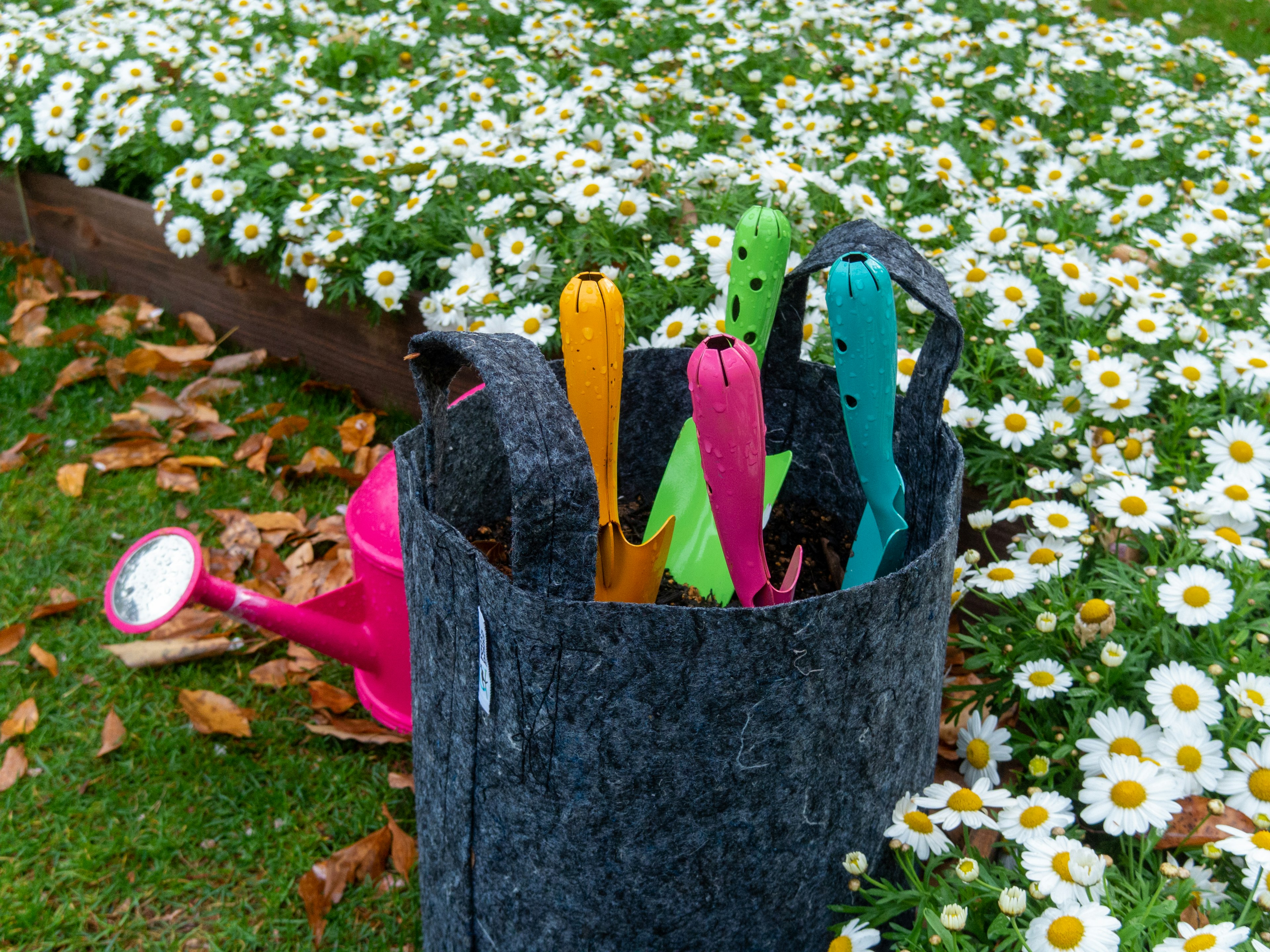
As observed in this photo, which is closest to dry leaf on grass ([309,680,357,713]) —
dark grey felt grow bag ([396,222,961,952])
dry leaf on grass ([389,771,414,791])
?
dry leaf on grass ([389,771,414,791])

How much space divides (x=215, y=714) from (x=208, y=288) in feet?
4.14

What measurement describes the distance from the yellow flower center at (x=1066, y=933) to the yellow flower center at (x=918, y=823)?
0.13 m

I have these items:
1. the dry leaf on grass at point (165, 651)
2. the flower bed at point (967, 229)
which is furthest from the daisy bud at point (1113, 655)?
the dry leaf on grass at point (165, 651)

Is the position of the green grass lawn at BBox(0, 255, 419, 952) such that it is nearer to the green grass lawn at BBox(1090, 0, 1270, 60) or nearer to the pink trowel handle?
the pink trowel handle

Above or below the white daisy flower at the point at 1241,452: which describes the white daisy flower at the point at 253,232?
below

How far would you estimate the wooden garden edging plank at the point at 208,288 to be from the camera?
2094 mm

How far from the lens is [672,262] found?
1621 mm

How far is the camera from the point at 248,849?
1.37 metres

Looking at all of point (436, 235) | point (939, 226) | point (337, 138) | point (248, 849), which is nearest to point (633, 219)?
point (436, 235)

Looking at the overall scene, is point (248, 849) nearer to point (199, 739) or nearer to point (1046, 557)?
point (199, 739)

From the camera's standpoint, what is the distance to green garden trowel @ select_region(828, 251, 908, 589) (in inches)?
29.5

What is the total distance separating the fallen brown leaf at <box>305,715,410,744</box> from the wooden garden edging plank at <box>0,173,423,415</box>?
29.0 inches

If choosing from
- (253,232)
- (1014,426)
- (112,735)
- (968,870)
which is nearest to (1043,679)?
(968,870)

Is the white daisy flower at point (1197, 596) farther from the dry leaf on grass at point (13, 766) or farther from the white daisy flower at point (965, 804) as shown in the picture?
the dry leaf on grass at point (13, 766)
